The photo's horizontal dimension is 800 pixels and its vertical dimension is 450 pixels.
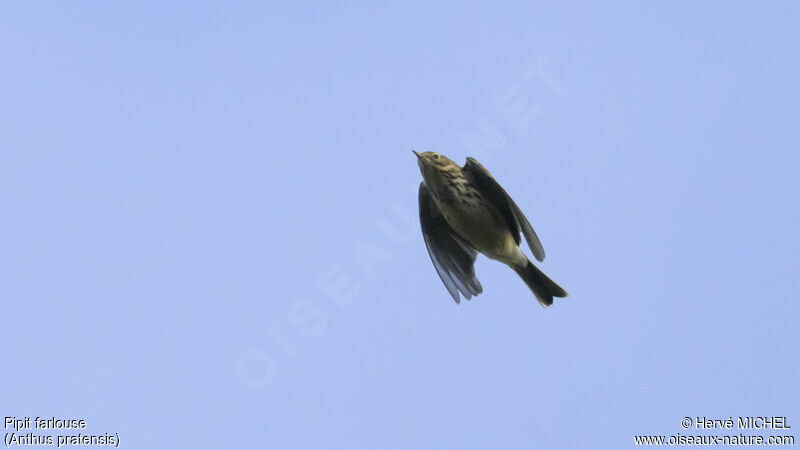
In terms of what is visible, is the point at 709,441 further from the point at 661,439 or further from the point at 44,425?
the point at 44,425

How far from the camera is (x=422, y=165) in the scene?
12.3 meters

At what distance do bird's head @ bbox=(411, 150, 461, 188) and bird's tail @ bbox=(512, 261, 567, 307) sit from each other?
180 centimetres

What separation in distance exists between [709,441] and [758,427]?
83 cm

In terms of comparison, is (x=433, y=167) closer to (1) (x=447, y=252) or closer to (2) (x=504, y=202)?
(2) (x=504, y=202)

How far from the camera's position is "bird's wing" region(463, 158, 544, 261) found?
39.6 feet

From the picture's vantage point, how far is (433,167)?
12305 mm

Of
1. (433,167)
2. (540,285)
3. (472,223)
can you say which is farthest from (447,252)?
(433,167)

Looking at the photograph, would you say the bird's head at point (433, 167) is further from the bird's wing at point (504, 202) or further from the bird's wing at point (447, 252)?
the bird's wing at point (447, 252)

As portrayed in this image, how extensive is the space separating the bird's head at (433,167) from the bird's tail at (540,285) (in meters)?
1.80

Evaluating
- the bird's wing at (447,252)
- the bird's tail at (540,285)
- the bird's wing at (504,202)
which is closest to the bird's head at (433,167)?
the bird's wing at (504,202)

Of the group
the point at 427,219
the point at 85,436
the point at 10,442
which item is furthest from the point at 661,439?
the point at 10,442

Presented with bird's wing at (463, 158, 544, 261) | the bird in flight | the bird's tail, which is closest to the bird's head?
the bird in flight

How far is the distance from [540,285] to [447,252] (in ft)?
4.60

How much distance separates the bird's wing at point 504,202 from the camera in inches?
475
